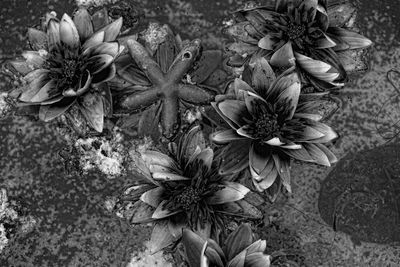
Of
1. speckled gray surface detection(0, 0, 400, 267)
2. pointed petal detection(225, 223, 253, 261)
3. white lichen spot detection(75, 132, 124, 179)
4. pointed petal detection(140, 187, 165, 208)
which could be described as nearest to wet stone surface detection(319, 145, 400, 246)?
speckled gray surface detection(0, 0, 400, 267)

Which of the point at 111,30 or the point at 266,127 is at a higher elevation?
the point at 111,30

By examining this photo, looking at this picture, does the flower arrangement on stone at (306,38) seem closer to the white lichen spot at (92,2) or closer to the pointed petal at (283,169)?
the pointed petal at (283,169)

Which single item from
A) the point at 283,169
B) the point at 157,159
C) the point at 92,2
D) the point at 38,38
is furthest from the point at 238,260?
the point at 92,2

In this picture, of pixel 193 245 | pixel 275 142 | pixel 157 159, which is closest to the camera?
pixel 275 142

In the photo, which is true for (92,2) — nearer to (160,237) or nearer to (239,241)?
(160,237)

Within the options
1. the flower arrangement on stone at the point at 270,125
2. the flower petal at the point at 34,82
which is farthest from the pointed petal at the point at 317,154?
the flower petal at the point at 34,82

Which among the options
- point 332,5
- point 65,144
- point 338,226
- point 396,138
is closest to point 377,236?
point 338,226
